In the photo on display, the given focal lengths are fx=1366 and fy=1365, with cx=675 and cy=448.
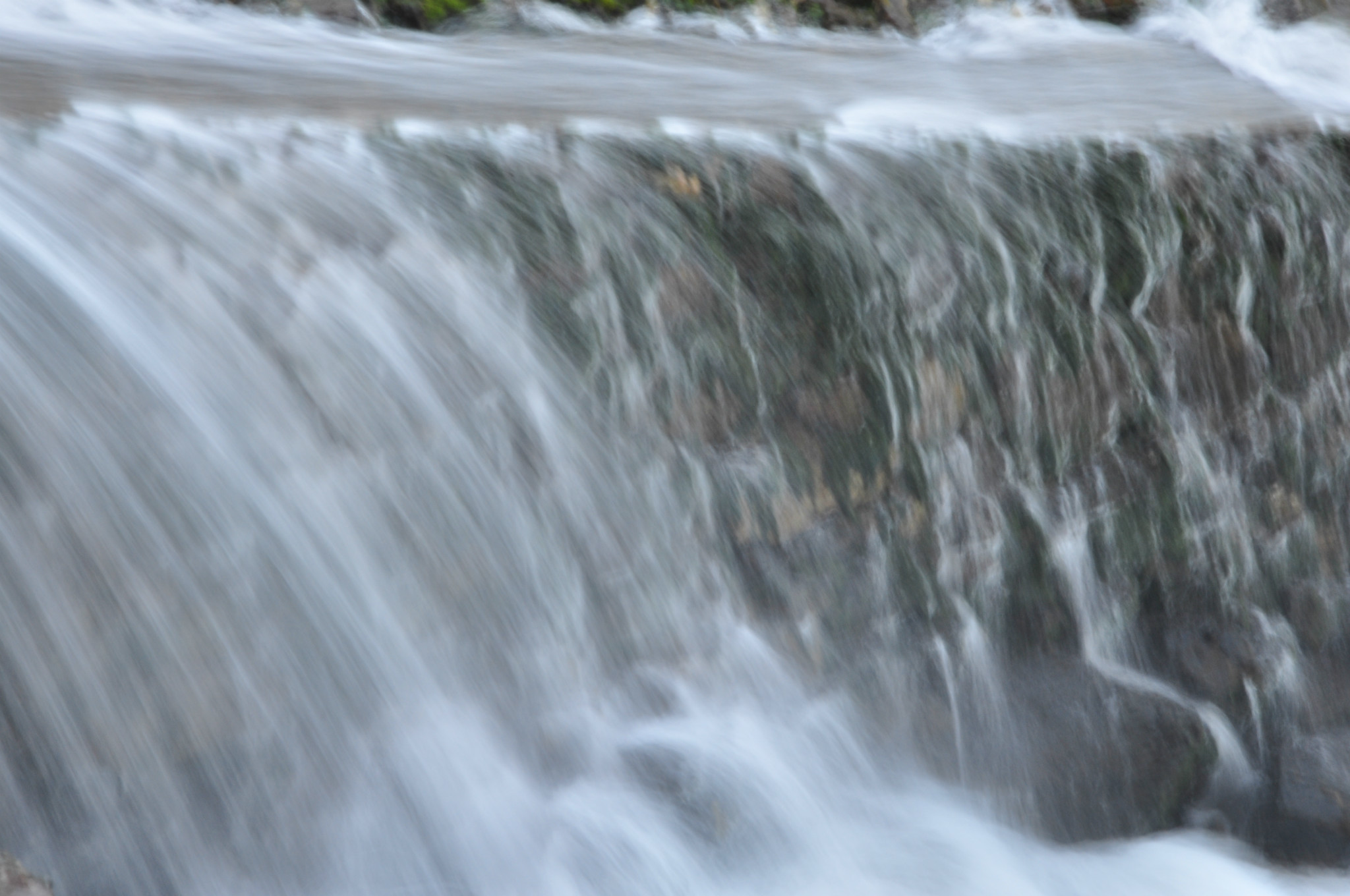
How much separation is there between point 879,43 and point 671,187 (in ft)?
9.24

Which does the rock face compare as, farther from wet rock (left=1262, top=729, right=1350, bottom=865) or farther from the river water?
wet rock (left=1262, top=729, right=1350, bottom=865)

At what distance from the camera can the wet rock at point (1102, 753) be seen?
12.1 ft

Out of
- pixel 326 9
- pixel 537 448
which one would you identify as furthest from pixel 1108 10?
pixel 537 448

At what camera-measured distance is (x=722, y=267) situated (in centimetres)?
360

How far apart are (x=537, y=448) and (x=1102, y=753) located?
1.78 meters

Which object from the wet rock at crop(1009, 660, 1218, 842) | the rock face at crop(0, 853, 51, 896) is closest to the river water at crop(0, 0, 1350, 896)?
the wet rock at crop(1009, 660, 1218, 842)

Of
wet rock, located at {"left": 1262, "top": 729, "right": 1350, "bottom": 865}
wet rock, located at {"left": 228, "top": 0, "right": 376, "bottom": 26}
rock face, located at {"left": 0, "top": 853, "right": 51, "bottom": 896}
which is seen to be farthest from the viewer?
wet rock, located at {"left": 228, "top": 0, "right": 376, "bottom": 26}

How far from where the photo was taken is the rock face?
2.03 metres

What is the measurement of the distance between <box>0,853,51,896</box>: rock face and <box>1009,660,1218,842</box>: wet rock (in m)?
2.51

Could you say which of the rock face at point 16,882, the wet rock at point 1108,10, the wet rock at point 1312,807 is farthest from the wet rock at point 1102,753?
the wet rock at point 1108,10

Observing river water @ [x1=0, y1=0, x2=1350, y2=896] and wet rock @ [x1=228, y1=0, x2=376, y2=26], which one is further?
wet rock @ [x1=228, y1=0, x2=376, y2=26]

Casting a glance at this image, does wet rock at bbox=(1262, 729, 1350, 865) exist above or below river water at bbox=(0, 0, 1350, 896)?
below

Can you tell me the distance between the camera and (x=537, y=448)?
10.6 feet

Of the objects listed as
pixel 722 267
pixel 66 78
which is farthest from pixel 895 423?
pixel 66 78
